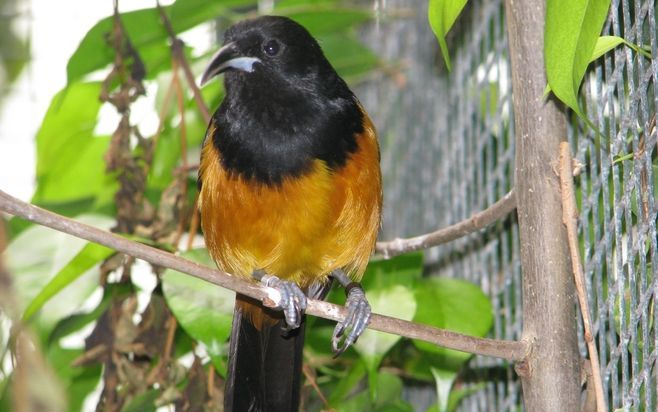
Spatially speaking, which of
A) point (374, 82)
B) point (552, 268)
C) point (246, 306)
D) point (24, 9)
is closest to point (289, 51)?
point (246, 306)

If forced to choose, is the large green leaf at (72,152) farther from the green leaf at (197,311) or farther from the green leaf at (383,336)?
the green leaf at (383,336)

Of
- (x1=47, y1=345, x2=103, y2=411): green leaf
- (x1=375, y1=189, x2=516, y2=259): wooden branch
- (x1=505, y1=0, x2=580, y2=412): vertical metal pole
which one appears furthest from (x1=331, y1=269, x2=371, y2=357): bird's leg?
(x1=47, y1=345, x2=103, y2=411): green leaf

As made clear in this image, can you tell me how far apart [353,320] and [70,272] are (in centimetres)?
61

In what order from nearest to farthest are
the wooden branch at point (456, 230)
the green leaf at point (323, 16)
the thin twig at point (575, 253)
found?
the thin twig at point (575, 253), the wooden branch at point (456, 230), the green leaf at point (323, 16)

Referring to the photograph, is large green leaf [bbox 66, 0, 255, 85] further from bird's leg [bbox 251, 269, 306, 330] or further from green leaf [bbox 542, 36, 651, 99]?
green leaf [bbox 542, 36, 651, 99]

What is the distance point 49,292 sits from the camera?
1.90m

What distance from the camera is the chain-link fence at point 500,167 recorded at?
133 cm

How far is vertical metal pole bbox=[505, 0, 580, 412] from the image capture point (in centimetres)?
147

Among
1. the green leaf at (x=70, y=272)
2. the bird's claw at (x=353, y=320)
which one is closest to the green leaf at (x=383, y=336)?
the bird's claw at (x=353, y=320)

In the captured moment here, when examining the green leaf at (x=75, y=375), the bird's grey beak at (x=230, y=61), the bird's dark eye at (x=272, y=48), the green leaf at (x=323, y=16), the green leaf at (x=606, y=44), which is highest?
the green leaf at (x=323, y=16)

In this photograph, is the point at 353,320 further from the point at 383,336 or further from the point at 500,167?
the point at 500,167

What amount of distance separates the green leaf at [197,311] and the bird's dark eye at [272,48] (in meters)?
0.54

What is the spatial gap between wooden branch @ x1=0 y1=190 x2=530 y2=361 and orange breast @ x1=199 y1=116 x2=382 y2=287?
1.27ft

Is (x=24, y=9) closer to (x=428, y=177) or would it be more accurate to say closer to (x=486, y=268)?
(x=428, y=177)
